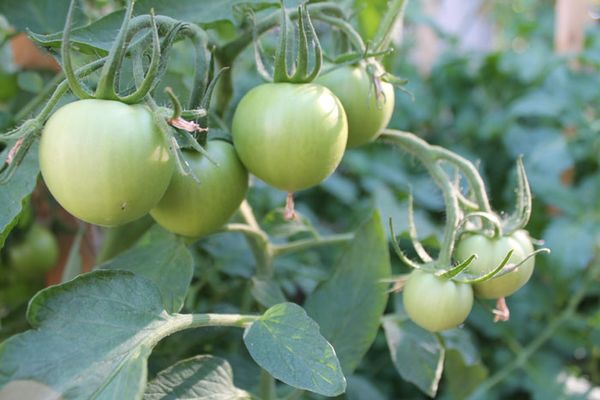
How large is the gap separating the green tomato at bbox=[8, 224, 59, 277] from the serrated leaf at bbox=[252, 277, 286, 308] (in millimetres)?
440

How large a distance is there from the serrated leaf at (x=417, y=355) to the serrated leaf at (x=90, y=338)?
0.28 metres

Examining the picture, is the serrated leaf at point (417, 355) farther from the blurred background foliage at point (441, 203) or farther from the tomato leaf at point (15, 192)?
the tomato leaf at point (15, 192)

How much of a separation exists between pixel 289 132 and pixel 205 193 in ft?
0.26

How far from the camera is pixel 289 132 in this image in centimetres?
46

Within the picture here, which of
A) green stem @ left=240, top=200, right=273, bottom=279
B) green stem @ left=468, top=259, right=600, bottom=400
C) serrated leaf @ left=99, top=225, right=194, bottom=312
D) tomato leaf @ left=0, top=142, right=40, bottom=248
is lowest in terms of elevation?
green stem @ left=468, top=259, right=600, bottom=400

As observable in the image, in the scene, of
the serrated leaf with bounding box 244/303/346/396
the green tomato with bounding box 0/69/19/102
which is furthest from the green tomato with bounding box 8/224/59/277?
the serrated leaf with bounding box 244/303/346/396

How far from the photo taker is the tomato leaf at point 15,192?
0.48 meters

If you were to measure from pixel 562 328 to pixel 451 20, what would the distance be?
10.8 feet

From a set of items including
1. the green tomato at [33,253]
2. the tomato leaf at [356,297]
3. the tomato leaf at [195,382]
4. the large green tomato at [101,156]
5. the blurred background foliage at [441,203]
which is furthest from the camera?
the green tomato at [33,253]

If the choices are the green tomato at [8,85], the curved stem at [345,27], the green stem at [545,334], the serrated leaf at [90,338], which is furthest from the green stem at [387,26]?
the green stem at [545,334]

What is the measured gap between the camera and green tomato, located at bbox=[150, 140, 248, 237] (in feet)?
1.57

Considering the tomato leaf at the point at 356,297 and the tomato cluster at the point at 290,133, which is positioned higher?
the tomato cluster at the point at 290,133

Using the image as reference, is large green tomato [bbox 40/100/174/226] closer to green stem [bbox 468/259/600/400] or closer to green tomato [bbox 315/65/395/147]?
green tomato [bbox 315/65/395/147]

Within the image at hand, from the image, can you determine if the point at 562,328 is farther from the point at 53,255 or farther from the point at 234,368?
the point at 53,255
